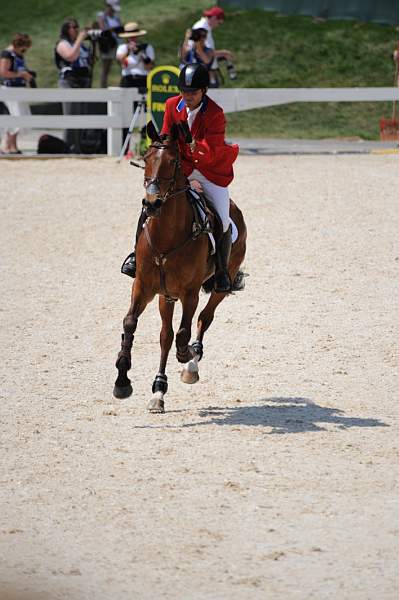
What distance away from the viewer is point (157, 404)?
10047 millimetres

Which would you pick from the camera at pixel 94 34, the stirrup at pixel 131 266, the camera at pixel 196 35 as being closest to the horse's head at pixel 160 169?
the stirrup at pixel 131 266

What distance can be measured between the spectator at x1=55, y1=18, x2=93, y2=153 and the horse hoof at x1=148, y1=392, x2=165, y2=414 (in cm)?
1361

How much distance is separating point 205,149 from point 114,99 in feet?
42.9

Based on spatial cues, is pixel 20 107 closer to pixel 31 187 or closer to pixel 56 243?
pixel 31 187

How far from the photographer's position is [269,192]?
19.8 metres

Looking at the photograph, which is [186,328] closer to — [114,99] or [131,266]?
[131,266]

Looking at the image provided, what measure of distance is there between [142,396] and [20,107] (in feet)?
48.8

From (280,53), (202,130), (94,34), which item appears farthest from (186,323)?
(280,53)

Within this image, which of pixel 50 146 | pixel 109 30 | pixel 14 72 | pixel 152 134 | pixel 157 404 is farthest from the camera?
pixel 109 30

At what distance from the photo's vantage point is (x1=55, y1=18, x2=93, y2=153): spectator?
74.4 ft

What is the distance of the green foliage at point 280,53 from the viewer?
28.2m

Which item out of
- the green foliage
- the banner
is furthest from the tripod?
the green foliage

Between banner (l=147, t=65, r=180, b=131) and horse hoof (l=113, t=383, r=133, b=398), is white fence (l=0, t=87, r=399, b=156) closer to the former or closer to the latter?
banner (l=147, t=65, r=180, b=131)

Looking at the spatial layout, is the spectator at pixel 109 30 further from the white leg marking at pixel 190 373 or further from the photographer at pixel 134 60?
the white leg marking at pixel 190 373
